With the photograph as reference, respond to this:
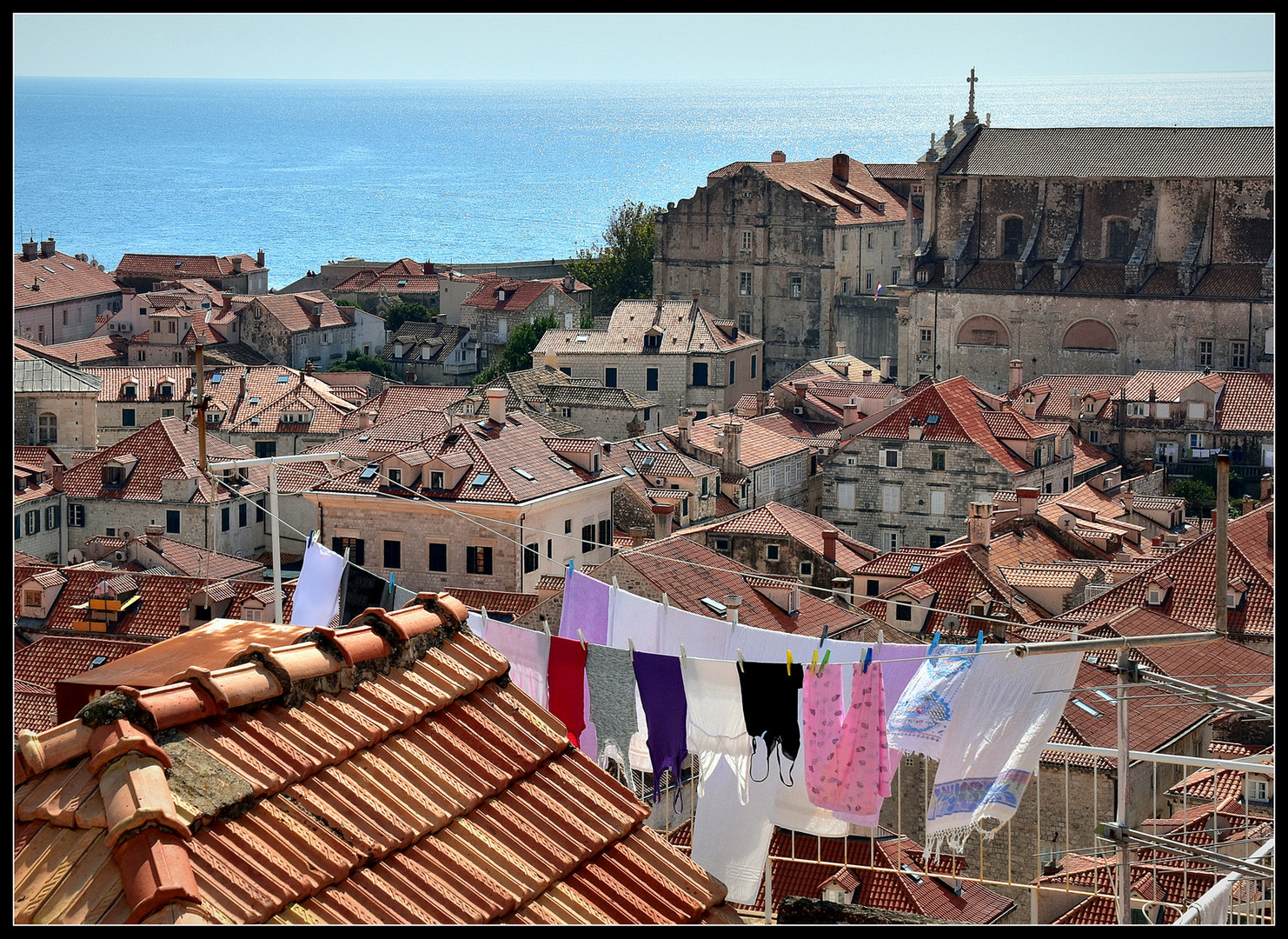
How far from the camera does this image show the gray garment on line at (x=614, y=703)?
14016mm

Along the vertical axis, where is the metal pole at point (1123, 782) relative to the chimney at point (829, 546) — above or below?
above

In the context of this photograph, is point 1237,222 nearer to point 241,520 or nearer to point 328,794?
point 241,520

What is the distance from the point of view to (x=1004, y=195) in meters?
64.6

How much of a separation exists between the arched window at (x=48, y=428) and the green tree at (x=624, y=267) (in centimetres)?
3054

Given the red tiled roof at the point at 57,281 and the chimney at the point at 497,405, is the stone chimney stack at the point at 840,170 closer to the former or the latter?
the red tiled roof at the point at 57,281

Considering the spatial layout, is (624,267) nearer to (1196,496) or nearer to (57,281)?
(57,281)

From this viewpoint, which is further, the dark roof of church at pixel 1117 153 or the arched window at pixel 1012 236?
the arched window at pixel 1012 236

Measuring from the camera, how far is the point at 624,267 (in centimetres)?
8250

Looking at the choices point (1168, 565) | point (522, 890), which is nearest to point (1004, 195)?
point (1168, 565)

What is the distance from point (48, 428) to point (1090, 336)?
2959 cm

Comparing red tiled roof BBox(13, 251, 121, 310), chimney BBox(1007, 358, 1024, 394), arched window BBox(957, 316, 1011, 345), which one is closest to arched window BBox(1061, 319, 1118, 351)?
arched window BBox(957, 316, 1011, 345)

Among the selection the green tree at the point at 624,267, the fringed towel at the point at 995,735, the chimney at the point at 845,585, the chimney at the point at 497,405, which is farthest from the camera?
the green tree at the point at 624,267

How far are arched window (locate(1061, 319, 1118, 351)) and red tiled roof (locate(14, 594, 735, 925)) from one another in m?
54.9

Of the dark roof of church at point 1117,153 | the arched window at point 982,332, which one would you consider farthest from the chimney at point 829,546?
the dark roof of church at point 1117,153
